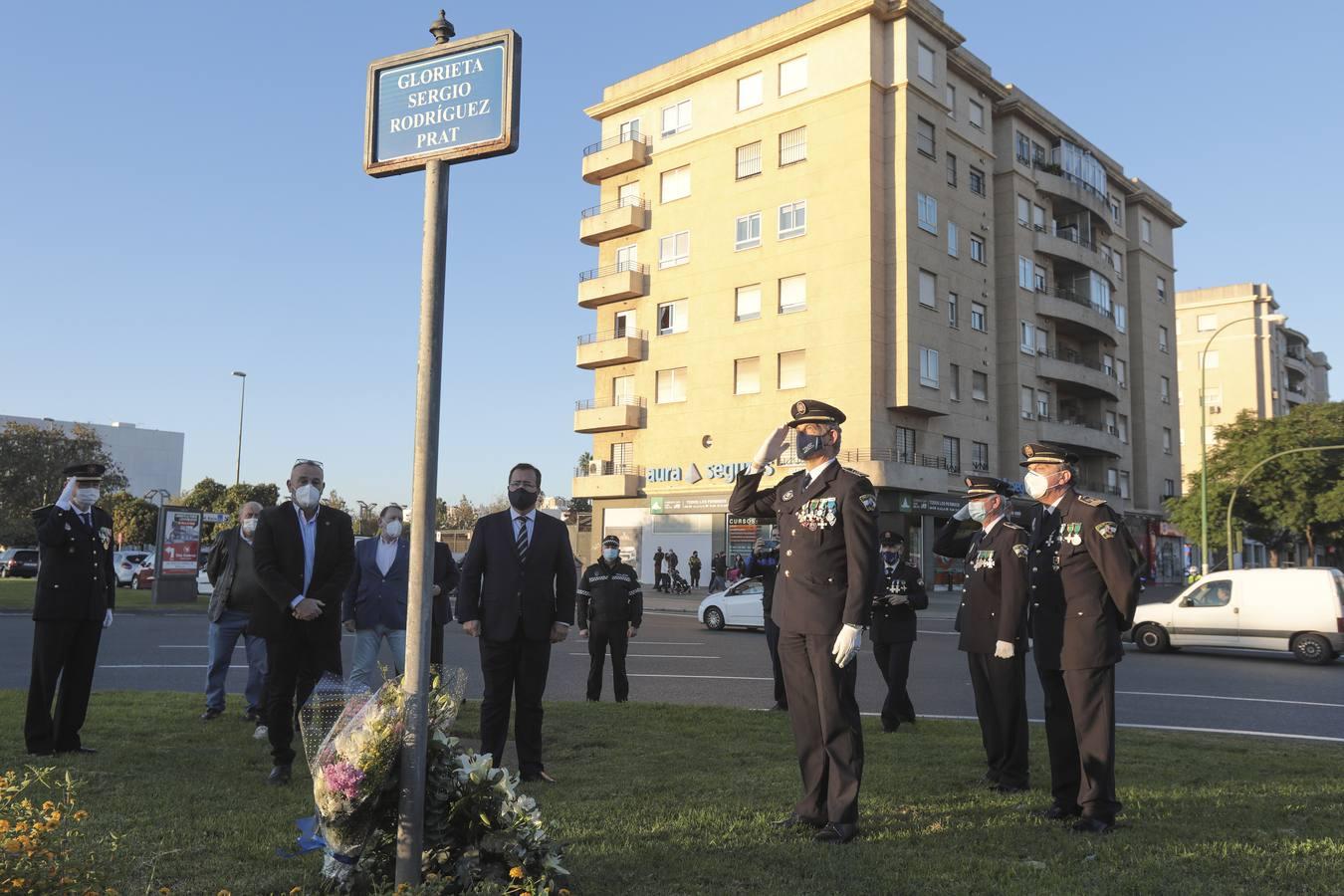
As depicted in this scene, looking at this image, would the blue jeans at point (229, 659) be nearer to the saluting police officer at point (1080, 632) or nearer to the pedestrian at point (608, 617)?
the pedestrian at point (608, 617)

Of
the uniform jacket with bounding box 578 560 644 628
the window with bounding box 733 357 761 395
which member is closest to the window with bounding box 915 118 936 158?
the window with bounding box 733 357 761 395

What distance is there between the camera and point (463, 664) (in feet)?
46.1

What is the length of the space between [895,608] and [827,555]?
4.09 meters

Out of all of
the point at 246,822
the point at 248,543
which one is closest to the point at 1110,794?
the point at 246,822

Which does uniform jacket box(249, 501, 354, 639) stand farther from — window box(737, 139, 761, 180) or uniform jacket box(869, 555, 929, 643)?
window box(737, 139, 761, 180)

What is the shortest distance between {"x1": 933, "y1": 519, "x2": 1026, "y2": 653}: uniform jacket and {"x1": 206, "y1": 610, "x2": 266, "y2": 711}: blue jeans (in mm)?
5733

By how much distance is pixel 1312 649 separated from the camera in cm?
1689

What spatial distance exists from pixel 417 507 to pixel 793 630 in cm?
241

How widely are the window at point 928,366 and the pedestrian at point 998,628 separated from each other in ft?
109

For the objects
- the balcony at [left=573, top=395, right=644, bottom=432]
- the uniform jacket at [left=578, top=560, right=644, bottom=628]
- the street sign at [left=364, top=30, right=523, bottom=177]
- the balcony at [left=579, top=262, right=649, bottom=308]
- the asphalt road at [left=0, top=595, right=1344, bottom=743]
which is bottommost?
the asphalt road at [left=0, top=595, right=1344, bottom=743]

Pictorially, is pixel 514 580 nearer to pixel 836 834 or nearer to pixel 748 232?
pixel 836 834

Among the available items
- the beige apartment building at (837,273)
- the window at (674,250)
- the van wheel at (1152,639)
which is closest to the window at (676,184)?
the beige apartment building at (837,273)

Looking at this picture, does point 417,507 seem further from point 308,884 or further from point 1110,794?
point 1110,794

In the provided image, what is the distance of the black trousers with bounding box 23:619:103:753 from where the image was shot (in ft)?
22.5
